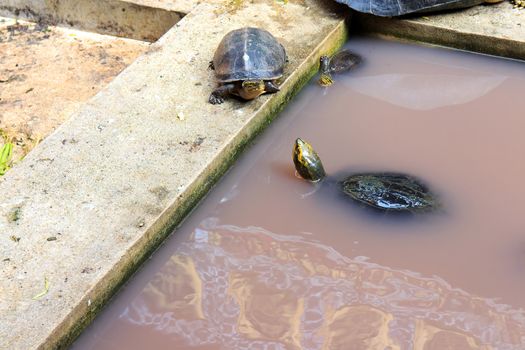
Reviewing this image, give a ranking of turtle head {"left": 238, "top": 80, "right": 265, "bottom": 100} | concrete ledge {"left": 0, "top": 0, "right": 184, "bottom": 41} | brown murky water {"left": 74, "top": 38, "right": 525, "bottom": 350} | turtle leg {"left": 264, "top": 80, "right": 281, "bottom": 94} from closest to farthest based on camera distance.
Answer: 1. brown murky water {"left": 74, "top": 38, "right": 525, "bottom": 350}
2. turtle head {"left": 238, "top": 80, "right": 265, "bottom": 100}
3. turtle leg {"left": 264, "top": 80, "right": 281, "bottom": 94}
4. concrete ledge {"left": 0, "top": 0, "right": 184, "bottom": 41}

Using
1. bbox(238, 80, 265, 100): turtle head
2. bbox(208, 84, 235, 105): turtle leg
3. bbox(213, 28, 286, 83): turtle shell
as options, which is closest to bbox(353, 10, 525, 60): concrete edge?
bbox(213, 28, 286, 83): turtle shell

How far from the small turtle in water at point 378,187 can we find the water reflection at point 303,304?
401 millimetres

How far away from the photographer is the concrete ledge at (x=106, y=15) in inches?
224

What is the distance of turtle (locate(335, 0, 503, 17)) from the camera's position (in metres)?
5.42

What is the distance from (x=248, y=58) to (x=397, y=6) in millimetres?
1444

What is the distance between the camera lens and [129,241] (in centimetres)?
363

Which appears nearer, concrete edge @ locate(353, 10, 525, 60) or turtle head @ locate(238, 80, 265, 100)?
turtle head @ locate(238, 80, 265, 100)

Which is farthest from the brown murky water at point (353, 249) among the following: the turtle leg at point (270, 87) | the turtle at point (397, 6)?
the turtle at point (397, 6)

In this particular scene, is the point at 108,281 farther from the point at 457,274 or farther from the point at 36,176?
the point at 457,274

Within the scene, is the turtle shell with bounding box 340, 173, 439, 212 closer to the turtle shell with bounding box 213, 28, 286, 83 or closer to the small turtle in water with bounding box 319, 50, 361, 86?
the turtle shell with bounding box 213, 28, 286, 83

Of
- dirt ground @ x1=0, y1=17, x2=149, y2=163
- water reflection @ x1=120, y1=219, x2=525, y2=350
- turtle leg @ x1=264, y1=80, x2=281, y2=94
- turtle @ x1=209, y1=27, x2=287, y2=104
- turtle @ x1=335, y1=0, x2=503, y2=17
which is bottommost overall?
dirt ground @ x1=0, y1=17, x2=149, y2=163

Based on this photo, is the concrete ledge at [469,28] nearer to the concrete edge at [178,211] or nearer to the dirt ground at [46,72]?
the concrete edge at [178,211]

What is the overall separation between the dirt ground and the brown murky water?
1.48m

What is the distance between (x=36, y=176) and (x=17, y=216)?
1.09 feet
